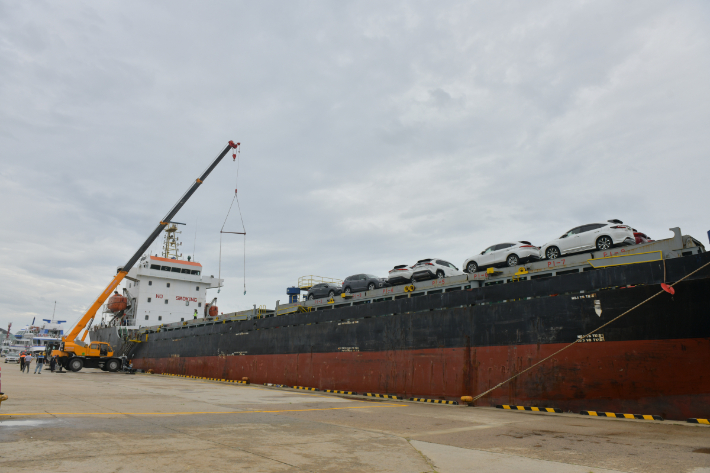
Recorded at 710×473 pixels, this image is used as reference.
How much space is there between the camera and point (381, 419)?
10.7 meters

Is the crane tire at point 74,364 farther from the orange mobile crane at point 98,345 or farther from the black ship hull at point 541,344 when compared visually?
the black ship hull at point 541,344

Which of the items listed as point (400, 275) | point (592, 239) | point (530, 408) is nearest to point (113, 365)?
point (400, 275)

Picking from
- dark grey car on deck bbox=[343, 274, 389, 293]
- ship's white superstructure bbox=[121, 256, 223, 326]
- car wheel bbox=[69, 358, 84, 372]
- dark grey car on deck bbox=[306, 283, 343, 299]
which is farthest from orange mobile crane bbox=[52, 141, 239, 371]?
dark grey car on deck bbox=[343, 274, 389, 293]

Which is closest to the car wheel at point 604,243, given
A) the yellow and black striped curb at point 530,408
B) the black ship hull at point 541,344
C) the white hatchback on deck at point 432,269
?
the black ship hull at point 541,344

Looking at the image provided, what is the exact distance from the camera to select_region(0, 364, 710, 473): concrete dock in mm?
5707

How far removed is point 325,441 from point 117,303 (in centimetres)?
4058

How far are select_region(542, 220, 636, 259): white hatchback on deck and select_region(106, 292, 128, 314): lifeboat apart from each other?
3942 cm

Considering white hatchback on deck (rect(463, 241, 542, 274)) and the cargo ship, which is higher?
white hatchback on deck (rect(463, 241, 542, 274))

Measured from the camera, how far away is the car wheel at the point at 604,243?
46.6ft

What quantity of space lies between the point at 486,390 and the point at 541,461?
7.85 m

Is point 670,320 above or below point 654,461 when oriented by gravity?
above

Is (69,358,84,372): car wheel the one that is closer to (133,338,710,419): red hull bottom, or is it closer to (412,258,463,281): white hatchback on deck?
(133,338,710,419): red hull bottom

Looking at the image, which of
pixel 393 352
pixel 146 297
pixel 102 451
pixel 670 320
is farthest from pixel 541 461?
pixel 146 297

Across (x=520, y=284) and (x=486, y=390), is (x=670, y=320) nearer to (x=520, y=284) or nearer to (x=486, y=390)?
(x=520, y=284)
